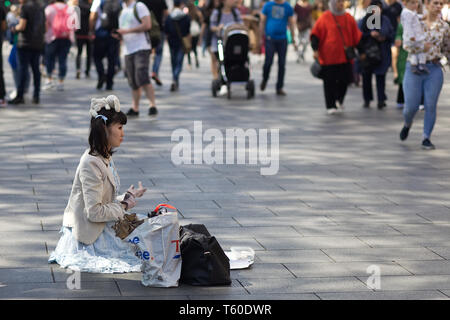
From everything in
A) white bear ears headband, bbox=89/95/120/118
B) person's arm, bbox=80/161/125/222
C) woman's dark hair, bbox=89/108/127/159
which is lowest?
person's arm, bbox=80/161/125/222

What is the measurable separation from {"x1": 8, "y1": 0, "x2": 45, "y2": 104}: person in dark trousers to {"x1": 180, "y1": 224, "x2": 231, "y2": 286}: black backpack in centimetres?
969

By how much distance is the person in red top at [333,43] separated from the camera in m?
14.1

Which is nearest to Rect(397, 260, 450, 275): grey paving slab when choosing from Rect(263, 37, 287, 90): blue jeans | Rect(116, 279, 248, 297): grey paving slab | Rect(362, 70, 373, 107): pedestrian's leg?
Rect(116, 279, 248, 297): grey paving slab

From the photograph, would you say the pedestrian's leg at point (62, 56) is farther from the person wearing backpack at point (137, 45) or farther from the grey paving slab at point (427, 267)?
the grey paving slab at point (427, 267)

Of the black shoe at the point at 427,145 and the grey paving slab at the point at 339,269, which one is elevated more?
the grey paving slab at the point at 339,269

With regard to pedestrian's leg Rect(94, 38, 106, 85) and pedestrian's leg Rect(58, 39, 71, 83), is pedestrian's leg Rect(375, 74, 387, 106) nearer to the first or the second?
pedestrian's leg Rect(94, 38, 106, 85)

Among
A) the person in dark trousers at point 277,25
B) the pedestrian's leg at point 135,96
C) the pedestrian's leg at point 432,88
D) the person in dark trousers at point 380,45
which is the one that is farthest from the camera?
the person in dark trousers at point 277,25

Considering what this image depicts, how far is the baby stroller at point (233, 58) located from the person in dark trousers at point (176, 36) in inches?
59.1

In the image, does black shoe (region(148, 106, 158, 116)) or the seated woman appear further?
black shoe (region(148, 106, 158, 116))

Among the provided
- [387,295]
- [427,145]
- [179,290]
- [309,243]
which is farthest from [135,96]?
[387,295]

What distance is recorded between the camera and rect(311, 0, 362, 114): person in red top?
14102 mm

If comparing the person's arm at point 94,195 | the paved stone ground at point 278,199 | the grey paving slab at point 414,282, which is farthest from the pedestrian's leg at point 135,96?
the grey paving slab at point 414,282
